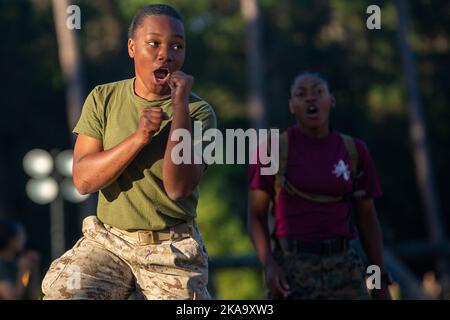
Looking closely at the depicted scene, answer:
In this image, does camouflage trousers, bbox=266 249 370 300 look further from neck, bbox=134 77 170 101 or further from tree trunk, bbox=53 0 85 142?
tree trunk, bbox=53 0 85 142

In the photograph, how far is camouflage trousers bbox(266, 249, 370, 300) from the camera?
680cm

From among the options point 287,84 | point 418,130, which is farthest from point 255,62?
point 418,130

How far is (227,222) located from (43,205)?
1051 cm

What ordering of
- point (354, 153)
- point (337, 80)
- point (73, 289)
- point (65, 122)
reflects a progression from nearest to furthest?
point (73, 289) < point (354, 153) < point (337, 80) < point (65, 122)

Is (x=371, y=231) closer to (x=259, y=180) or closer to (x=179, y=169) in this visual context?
(x=259, y=180)

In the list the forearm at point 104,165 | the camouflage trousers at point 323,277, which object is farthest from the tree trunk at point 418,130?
the forearm at point 104,165

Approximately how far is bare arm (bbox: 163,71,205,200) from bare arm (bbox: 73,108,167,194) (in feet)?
0.24

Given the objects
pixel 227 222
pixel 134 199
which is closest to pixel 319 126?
pixel 134 199

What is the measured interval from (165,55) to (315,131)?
6.80 feet

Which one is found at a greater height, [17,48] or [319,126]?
[17,48]

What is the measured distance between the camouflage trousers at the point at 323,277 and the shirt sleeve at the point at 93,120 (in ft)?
6.42

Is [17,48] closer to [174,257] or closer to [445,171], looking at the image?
[445,171]

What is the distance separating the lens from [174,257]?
16.7 feet

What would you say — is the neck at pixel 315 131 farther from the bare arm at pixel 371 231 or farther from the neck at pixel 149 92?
the neck at pixel 149 92
